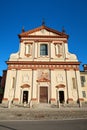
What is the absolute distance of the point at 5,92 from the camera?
21953 millimetres

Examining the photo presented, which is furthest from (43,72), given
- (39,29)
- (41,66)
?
(39,29)

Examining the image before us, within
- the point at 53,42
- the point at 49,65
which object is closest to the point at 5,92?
the point at 49,65

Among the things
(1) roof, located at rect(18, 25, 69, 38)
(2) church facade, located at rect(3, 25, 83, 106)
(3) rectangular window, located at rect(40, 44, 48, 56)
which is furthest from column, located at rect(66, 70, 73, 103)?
(1) roof, located at rect(18, 25, 69, 38)

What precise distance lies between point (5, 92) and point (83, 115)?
45.8ft

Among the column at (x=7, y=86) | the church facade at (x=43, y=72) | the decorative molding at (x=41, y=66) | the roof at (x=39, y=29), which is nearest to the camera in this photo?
the column at (x=7, y=86)

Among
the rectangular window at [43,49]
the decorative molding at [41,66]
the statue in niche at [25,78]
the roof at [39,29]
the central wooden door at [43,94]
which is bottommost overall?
the central wooden door at [43,94]

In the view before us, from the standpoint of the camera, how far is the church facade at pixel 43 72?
22.1 metres

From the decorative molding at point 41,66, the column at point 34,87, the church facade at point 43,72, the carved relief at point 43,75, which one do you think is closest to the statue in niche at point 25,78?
the church facade at point 43,72

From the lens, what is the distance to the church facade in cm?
2209

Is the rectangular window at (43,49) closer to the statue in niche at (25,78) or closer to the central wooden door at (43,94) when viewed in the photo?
the statue in niche at (25,78)

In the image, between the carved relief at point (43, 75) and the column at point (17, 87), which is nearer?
the column at point (17, 87)

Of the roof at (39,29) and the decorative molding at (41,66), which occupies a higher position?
the roof at (39,29)

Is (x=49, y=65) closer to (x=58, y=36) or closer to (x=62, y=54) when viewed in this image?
(x=62, y=54)

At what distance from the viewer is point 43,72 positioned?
23500 mm
